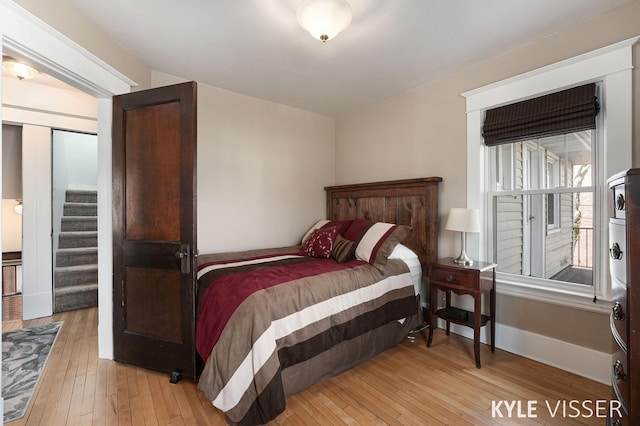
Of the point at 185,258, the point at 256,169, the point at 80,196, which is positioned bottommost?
the point at 185,258

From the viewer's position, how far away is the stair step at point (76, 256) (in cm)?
371

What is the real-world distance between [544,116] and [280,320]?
2.53 metres

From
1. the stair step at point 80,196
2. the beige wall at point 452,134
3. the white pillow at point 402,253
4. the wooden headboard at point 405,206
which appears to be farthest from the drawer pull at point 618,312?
the stair step at point 80,196

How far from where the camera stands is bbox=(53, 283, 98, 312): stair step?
3547 millimetres

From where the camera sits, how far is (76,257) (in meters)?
3.82

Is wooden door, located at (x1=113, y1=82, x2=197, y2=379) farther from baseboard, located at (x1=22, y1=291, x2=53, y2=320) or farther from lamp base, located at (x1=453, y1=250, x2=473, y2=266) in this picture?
lamp base, located at (x1=453, y1=250, x2=473, y2=266)

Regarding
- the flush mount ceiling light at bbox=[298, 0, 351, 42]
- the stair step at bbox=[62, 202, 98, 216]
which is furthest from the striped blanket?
the stair step at bbox=[62, 202, 98, 216]

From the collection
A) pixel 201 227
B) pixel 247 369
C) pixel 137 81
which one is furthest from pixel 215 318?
pixel 137 81

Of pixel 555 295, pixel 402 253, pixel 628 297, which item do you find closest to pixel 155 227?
pixel 402 253

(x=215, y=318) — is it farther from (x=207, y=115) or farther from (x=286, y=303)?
(x=207, y=115)

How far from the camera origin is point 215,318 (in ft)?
6.13

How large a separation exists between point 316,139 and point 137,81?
218 centimetres

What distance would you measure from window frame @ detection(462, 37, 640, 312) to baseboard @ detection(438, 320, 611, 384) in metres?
0.32

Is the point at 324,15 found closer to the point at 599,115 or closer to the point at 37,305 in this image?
the point at 599,115
